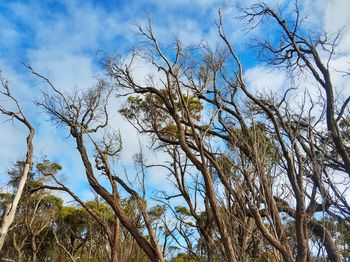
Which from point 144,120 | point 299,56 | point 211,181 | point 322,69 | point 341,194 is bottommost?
point 341,194

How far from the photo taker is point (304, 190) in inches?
184

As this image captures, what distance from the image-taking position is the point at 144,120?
12.2 m

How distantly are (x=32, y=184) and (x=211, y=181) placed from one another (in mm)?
11013

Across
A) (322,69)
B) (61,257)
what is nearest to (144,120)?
(322,69)

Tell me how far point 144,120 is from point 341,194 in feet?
27.6

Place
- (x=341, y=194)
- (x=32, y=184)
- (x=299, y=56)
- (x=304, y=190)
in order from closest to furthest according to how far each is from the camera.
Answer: (x=341, y=194)
(x=304, y=190)
(x=299, y=56)
(x=32, y=184)

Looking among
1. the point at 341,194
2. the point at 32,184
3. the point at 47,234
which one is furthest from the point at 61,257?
the point at 341,194

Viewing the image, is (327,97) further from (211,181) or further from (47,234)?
(47,234)

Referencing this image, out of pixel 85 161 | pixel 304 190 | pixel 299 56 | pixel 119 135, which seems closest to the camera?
pixel 304 190

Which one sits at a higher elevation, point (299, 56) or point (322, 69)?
point (299, 56)

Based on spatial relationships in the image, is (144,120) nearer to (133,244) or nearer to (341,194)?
(133,244)

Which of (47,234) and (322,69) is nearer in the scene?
(322,69)

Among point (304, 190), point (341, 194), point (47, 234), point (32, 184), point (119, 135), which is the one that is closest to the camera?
point (341, 194)

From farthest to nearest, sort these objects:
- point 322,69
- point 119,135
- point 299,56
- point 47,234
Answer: point 47,234, point 119,135, point 299,56, point 322,69
